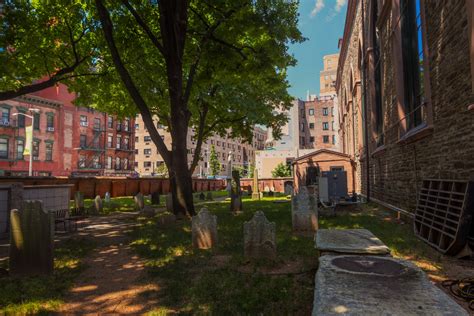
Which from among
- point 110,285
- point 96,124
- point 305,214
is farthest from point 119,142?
point 110,285

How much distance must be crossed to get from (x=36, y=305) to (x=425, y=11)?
36.6 ft

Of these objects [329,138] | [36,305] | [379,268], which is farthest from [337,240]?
[329,138]

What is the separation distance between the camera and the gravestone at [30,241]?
19.0ft

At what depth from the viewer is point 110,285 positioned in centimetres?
528

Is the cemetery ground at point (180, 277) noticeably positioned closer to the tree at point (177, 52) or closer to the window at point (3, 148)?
the tree at point (177, 52)

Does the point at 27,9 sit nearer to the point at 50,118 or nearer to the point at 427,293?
the point at 427,293

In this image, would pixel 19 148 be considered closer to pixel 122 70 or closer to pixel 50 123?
pixel 50 123

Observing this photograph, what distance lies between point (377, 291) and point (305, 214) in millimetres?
6842

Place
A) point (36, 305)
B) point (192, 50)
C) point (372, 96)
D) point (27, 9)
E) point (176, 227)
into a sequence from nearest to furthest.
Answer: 1. point (36, 305)
2. point (176, 227)
3. point (27, 9)
4. point (192, 50)
5. point (372, 96)

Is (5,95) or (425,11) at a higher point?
(425,11)

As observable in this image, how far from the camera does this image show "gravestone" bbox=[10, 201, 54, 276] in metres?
5.79

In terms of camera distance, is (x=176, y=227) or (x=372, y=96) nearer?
(x=176, y=227)

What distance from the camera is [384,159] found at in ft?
47.0

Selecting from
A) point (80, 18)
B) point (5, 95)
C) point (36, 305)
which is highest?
point (80, 18)
